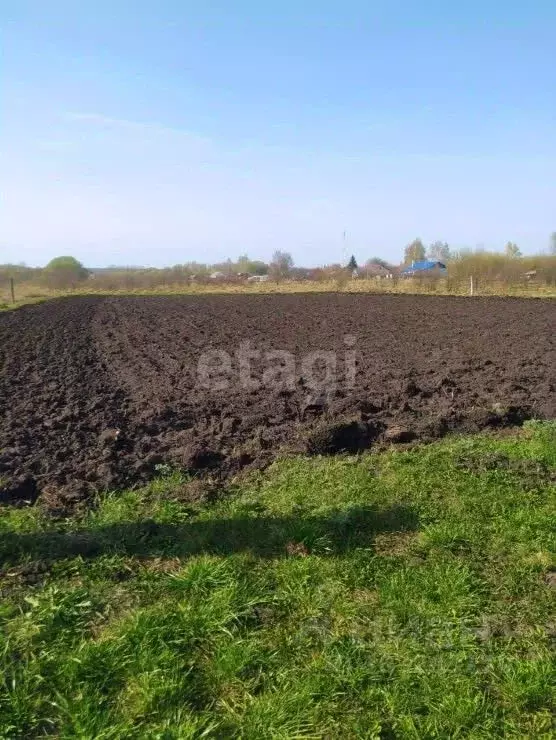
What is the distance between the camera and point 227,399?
27.6ft

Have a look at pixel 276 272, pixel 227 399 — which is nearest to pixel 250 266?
pixel 276 272

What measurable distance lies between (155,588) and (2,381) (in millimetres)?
7735

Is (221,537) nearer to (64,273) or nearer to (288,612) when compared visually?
(288,612)

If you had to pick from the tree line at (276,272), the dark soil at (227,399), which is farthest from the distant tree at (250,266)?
the dark soil at (227,399)

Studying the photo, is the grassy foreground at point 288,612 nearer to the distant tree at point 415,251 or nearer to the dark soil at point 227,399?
the dark soil at point 227,399

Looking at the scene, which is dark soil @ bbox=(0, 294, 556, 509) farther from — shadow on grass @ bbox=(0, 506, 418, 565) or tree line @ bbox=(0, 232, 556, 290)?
tree line @ bbox=(0, 232, 556, 290)

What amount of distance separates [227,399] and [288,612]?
507 cm

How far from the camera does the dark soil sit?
5.97 metres

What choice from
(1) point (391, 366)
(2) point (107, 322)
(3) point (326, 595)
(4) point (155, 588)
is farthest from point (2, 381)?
(2) point (107, 322)

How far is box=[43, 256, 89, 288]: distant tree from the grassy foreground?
52.2 m

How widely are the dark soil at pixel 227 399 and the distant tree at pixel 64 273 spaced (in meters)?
38.8

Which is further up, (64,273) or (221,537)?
(64,273)

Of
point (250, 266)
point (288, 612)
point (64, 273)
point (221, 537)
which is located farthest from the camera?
point (250, 266)

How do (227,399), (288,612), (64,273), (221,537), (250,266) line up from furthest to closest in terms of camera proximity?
(250,266), (64,273), (227,399), (221,537), (288,612)
